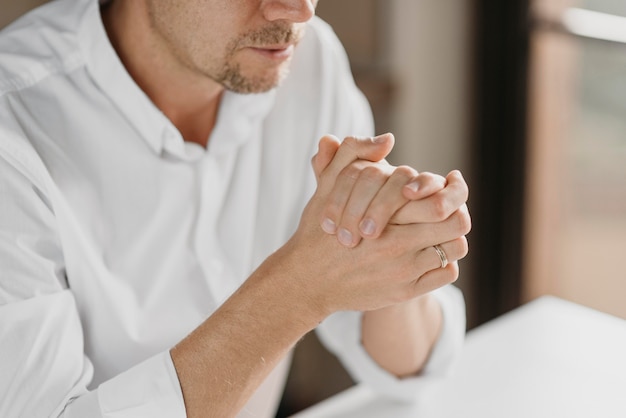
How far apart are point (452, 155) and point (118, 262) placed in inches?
66.2

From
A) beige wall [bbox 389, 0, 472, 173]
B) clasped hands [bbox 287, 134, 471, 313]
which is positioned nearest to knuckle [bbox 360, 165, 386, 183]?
clasped hands [bbox 287, 134, 471, 313]

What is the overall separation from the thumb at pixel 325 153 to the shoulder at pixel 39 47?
1.41 feet

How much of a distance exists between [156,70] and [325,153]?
0.42 meters

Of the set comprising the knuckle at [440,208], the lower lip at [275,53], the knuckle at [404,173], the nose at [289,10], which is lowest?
the knuckle at [440,208]

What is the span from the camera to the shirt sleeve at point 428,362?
143cm

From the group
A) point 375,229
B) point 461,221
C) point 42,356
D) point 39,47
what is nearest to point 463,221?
point 461,221

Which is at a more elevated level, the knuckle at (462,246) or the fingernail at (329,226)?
the fingernail at (329,226)

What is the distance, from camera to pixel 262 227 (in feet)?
5.44

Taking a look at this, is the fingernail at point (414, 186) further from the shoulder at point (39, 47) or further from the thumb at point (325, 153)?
the shoulder at point (39, 47)

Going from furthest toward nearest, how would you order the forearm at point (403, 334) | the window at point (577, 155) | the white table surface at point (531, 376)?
the window at point (577, 155)
the forearm at point (403, 334)
the white table surface at point (531, 376)

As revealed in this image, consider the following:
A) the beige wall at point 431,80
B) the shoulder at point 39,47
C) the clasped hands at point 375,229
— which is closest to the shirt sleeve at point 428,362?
the clasped hands at point 375,229

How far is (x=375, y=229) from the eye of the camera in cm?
114

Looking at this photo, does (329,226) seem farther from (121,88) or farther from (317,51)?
(317,51)

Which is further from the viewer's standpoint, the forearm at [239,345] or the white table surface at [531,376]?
the white table surface at [531,376]
